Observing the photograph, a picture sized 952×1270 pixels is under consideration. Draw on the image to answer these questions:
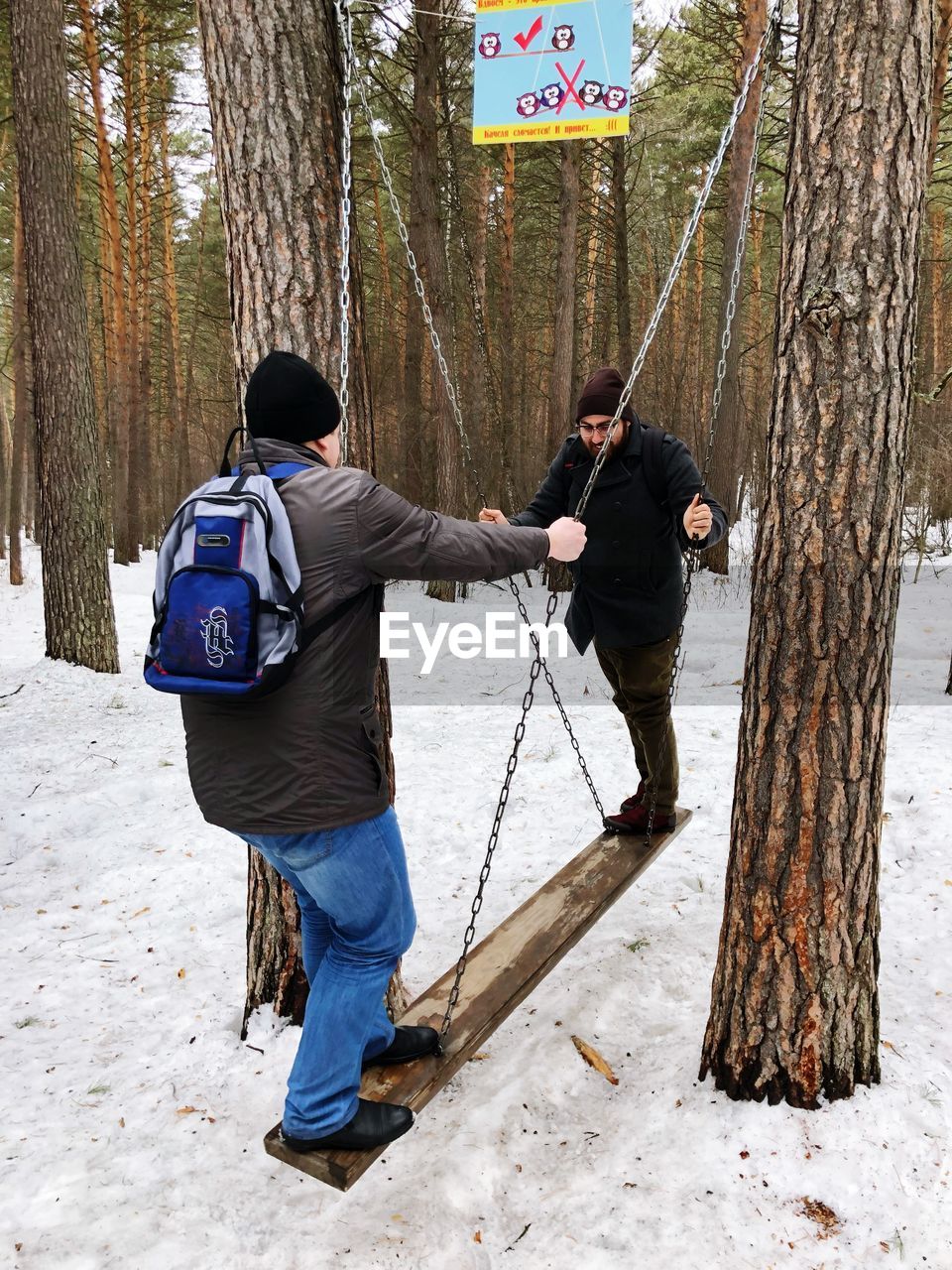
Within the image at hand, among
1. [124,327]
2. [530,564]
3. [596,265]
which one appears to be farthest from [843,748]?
[124,327]

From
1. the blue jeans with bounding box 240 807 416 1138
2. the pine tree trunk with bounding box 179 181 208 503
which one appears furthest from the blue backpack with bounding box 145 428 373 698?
the pine tree trunk with bounding box 179 181 208 503

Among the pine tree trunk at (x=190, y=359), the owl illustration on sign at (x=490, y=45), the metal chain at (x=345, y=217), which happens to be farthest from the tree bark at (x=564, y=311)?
the pine tree trunk at (x=190, y=359)

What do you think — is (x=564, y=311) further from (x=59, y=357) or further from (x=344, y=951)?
(x=344, y=951)

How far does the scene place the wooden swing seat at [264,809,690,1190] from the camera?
83.7 inches

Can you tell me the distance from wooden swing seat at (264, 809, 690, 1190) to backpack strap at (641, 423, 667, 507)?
1540 mm

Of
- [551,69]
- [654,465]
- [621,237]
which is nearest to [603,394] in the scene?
[654,465]

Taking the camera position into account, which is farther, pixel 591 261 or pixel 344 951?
pixel 591 261

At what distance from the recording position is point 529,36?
3.67m

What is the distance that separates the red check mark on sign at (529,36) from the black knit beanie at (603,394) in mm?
1548

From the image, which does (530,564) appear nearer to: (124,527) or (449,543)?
(449,543)

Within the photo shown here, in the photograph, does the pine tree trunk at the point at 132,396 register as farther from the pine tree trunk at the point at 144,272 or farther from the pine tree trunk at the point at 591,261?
the pine tree trunk at the point at 591,261

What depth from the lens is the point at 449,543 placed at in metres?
2.01

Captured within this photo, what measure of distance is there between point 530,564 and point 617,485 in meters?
1.58

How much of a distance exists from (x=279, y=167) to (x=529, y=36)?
1.78 meters
